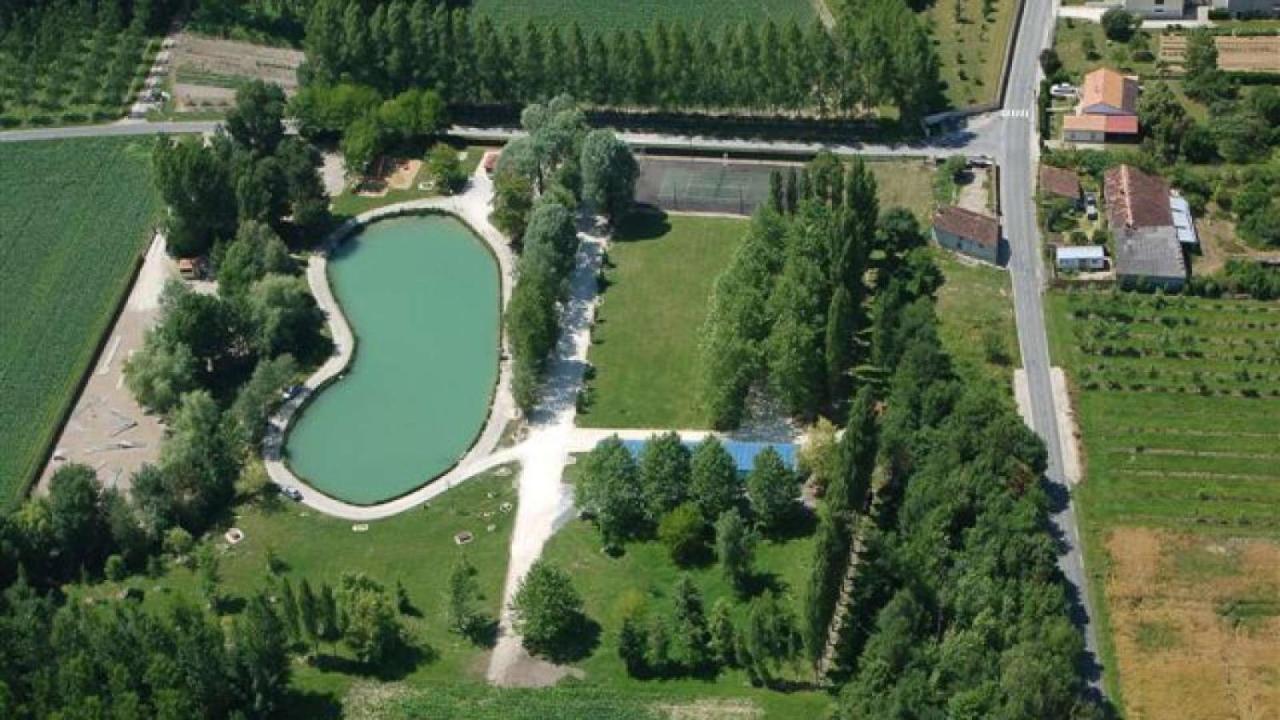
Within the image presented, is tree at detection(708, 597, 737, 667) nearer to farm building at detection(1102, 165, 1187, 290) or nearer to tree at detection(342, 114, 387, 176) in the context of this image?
farm building at detection(1102, 165, 1187, 290)

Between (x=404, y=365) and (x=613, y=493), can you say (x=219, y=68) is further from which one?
(x=613, y=493)

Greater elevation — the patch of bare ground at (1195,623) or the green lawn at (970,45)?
the green lawn at (970,45)

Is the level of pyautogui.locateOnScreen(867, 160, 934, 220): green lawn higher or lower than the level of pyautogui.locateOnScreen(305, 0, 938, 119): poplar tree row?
lower

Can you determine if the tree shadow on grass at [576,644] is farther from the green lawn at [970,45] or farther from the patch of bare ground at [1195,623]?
the green lawn at [970,45]

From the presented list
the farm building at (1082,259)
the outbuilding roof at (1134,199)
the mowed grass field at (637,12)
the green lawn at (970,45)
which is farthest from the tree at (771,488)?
the mowed grass field at (637,12)

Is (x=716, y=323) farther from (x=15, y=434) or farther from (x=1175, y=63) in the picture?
(x=1175, y=63)

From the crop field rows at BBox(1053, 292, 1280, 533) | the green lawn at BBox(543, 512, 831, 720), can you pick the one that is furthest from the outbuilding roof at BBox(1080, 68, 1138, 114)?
the green lawn at BBox(543, 512, 831, 720)

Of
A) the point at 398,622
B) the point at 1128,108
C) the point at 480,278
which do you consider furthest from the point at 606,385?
the point at 1128,108
